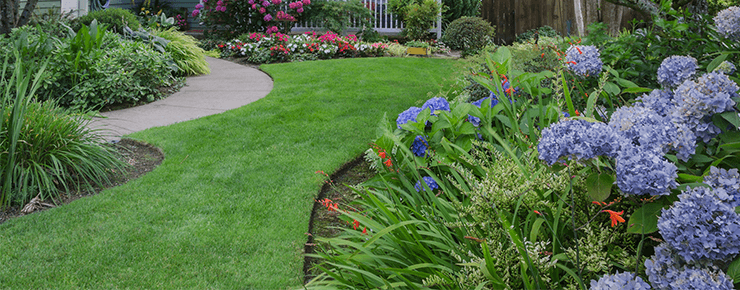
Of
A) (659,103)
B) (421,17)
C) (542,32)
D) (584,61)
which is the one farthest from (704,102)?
(421,17)

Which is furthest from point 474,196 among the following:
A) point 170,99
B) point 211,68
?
point 211,68

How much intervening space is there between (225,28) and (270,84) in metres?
5.40

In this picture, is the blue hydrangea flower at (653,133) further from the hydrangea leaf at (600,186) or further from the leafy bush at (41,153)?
the leafy bush at (41,153)

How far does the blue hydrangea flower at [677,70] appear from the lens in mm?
1753

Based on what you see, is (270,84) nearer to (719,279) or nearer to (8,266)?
(8,266)

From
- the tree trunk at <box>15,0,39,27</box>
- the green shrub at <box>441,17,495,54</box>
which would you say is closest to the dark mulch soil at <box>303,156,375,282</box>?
the tree trunk at <box>15,0,39,27</box>

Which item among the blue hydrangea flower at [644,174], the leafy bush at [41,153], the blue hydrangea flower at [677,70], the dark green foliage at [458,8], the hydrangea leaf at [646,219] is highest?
the dark green foliage at [458,8]

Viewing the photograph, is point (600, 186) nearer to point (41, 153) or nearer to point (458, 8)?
point (41, 153)

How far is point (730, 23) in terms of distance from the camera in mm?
1997

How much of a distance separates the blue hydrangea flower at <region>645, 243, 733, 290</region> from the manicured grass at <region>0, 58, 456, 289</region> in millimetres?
1451

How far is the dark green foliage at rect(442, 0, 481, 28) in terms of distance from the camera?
11718mm

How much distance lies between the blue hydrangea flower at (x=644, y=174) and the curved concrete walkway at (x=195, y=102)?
3496 mm

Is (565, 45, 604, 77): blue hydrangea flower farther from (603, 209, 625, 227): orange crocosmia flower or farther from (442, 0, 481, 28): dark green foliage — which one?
(442, 0, 481, 28): dark green foliage

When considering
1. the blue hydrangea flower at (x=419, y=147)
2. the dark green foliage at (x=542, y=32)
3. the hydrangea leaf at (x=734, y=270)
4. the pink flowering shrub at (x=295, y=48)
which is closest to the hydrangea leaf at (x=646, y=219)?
the hydrangea leaf at (x=734, y=270)
